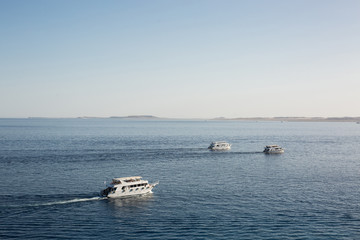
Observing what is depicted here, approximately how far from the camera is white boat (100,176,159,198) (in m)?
78.9

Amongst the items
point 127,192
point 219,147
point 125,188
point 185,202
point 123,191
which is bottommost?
point 185,202

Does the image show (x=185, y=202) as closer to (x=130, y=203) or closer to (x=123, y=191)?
(x=130, y=203)

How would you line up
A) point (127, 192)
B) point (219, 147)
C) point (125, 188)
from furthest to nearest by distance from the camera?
point (219, 147) → point (127, 192) → point (125, 188)

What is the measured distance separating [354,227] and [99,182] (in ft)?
218

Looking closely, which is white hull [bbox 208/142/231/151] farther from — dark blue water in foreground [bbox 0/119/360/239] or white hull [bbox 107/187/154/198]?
white hull [bbox 107/187/154/198]

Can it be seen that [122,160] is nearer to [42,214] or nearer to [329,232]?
[42,214]

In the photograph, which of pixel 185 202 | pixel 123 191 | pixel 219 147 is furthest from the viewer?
pixel 219 147

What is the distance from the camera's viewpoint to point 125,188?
8138 cm

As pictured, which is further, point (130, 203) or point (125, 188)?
point (125, 188)

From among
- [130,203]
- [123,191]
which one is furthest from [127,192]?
[130,203]

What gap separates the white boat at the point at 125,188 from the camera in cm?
7888

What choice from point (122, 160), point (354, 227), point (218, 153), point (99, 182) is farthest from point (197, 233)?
point (218, 153)

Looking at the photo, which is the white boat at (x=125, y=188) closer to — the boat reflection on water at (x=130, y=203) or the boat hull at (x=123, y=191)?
the boat hull at (x=123, y=191)

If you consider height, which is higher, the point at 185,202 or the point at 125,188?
the point at 125,188
